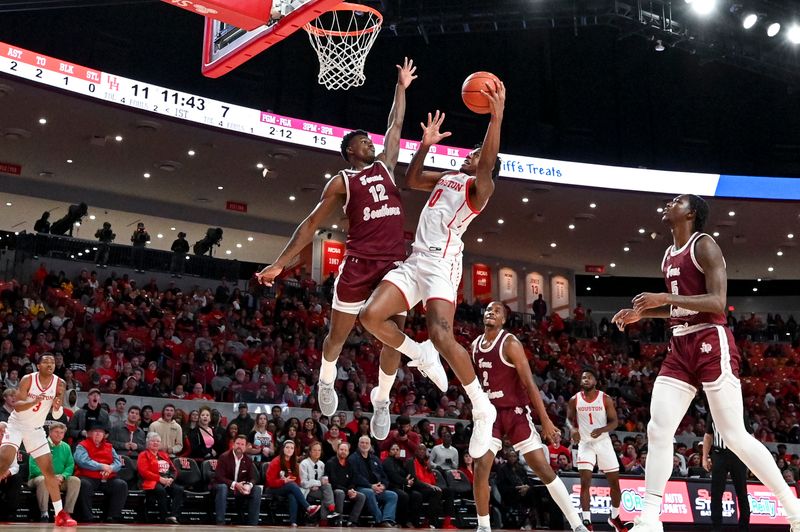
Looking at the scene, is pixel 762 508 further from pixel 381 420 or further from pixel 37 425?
pixel 37 425

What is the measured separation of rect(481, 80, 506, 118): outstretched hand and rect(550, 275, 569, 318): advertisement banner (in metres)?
26.8

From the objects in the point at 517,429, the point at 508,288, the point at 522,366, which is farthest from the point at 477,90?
the point at 508,288

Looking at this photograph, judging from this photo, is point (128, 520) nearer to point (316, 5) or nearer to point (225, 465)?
point (225, 465)

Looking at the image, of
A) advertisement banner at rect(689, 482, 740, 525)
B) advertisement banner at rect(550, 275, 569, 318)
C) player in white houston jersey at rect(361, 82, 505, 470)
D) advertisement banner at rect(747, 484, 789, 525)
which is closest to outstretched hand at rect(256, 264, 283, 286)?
player in white houston jersey at rect(361, 82, 505, 470)

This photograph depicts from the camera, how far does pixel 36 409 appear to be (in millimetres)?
9273

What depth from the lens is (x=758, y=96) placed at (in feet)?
85.8

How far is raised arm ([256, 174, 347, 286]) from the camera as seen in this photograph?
19.6 ft

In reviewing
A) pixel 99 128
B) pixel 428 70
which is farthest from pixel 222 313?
pixel 428 70

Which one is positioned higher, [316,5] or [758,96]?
[758,96]

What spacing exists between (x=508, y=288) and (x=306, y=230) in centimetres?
2601

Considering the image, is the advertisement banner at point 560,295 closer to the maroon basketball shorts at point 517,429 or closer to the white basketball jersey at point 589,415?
the white basketball jersey at point 589,415

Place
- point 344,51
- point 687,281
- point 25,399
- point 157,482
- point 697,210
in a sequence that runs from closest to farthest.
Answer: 1. point 687,281
2. point 697,210
3. point 25,399
4. point 344,51
5. point 157,482

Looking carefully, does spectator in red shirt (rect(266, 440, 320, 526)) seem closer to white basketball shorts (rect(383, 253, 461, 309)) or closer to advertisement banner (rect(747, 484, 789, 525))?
white basketball shorts (rect(383, 253, 461, 309))

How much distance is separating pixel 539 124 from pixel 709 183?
206 inches
